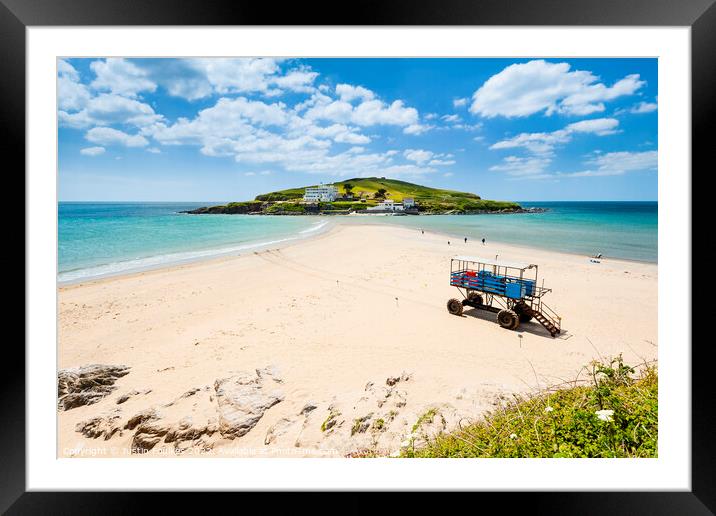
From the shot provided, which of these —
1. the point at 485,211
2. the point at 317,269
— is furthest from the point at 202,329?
the point at 485,211

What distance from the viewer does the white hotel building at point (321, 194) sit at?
46.3 m

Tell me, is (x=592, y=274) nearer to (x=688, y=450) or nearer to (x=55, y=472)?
(x=688, y=450)

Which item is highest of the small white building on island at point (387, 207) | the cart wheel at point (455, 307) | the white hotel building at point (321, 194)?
the white hotel building at point (321, 194)

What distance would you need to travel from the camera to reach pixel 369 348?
5.09 metres

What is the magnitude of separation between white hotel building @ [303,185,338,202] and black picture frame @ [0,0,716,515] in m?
44.5

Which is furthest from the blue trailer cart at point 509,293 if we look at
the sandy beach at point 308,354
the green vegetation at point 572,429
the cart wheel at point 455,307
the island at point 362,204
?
the island at point 362,204

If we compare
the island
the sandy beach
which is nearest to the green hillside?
the island

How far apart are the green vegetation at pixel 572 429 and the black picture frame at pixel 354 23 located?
331 mm

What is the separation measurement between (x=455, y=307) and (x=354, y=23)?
6.26 m

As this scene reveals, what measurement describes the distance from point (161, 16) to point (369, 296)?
7129 mm

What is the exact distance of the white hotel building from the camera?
46.3 meters

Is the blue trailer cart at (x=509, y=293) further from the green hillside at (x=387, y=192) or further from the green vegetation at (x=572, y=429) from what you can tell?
the green hillside at (x=387, y=192)

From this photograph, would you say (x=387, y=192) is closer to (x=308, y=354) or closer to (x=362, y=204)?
(x=362, y=204)

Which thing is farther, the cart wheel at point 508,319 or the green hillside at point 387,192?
the green hillside at point 387,192
